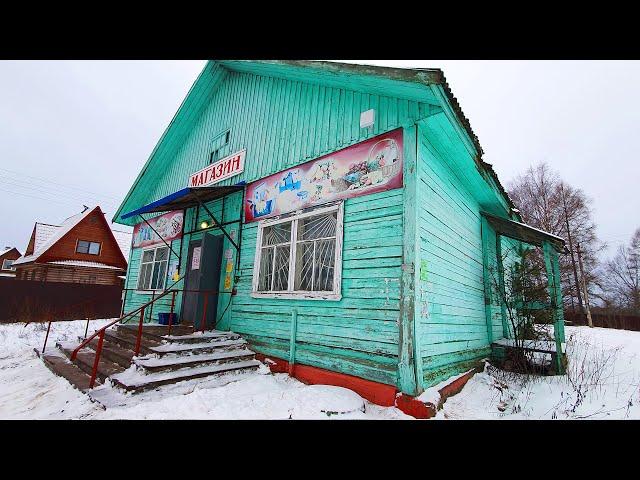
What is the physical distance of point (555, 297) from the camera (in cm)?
720

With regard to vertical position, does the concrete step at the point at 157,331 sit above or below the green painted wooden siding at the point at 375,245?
below

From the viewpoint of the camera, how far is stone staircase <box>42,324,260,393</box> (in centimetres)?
528

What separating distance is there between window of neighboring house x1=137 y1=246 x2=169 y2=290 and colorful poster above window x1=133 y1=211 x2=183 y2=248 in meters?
0.33

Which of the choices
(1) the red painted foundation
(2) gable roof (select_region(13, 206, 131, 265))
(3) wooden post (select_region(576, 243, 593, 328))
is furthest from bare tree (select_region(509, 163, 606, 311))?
(2) gable roof (select_region(13, 206, 131, 265))

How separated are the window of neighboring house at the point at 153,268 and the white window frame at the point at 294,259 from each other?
4.43 metres

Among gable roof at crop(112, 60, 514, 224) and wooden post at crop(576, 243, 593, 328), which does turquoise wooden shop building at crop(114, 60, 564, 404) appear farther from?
wooden post at crop(576, 243, 593, 328)

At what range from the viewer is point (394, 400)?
4.73 m

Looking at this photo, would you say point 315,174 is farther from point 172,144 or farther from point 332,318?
point 172,144

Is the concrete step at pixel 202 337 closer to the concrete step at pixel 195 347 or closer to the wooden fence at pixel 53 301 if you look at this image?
the concrete step at pixel 195 347

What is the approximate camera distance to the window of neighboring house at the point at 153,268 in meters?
10.5

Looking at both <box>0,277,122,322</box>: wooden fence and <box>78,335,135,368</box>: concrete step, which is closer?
<box>78,335,135,368</box>: concrete step

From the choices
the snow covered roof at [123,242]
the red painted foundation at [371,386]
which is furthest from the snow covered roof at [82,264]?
the red painted foundation at [371,386]

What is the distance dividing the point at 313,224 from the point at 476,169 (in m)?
3.57

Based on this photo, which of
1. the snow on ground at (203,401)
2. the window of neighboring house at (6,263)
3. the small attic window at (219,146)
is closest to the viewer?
the snow on ground at (203,401)
